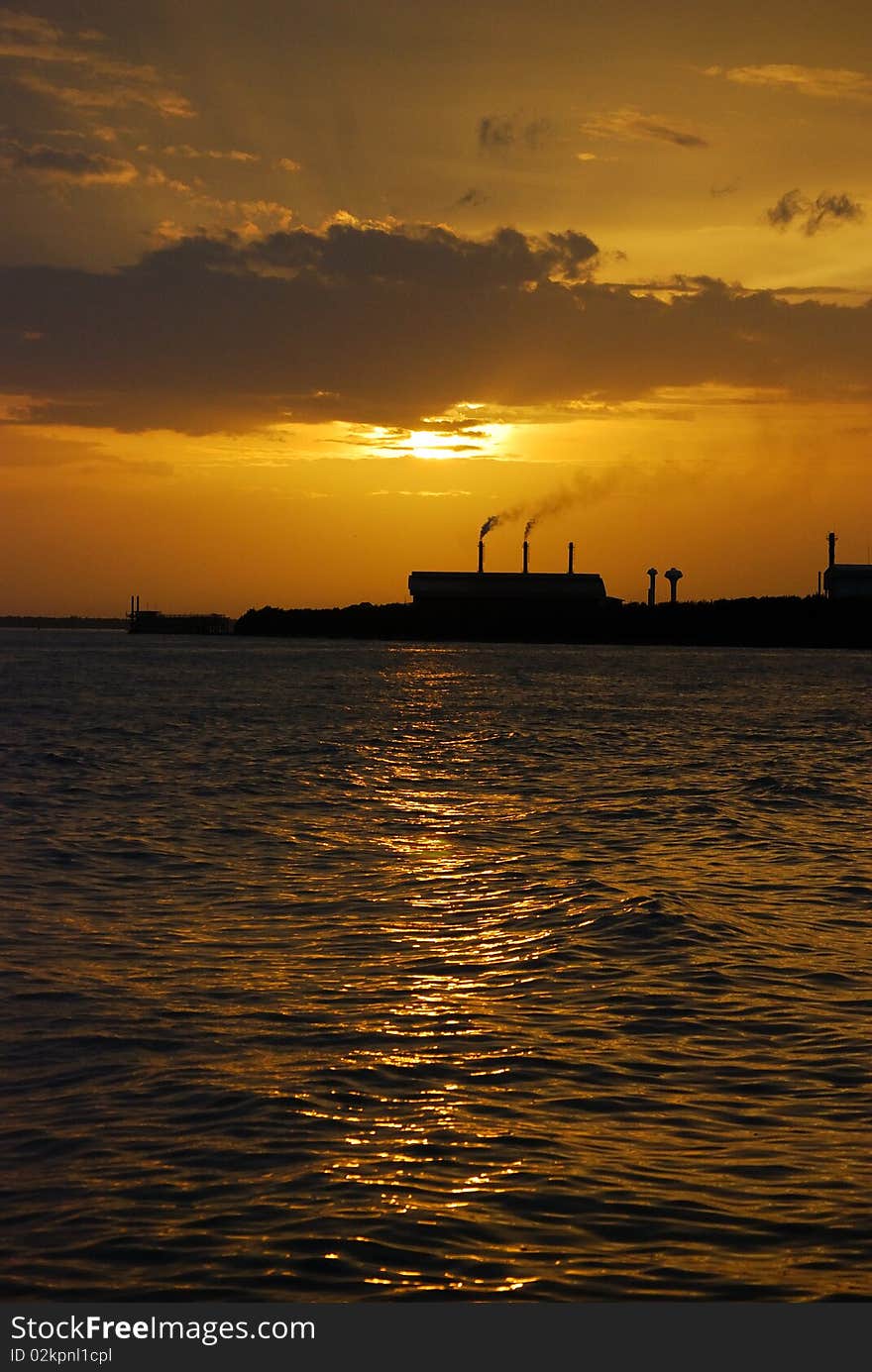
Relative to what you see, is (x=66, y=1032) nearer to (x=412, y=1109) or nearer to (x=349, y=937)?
(x=412, y=1109)

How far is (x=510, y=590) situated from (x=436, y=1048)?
178 metres

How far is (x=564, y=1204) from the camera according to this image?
7809mm

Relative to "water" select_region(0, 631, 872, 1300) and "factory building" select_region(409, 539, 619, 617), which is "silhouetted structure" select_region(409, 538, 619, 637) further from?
"water" select_region(0, 631, 872, 1300)

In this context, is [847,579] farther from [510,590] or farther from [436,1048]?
[436,1048]

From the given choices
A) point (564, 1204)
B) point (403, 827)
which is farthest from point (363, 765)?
point (564, 1204)

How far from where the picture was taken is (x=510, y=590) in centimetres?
18812

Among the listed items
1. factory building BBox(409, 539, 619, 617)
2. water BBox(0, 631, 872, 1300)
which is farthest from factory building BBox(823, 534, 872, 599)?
water BBox(0, 631, 872, 1300)

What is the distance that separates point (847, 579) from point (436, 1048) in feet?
577

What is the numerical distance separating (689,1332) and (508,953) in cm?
750

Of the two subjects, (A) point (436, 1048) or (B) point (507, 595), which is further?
(B) point (507, 595)

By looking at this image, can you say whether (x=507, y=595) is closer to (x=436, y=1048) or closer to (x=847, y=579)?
(x=847, y=579)

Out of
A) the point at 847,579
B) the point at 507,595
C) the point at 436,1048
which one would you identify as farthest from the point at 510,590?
the point at 436,1048

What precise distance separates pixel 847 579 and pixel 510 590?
4172 cm

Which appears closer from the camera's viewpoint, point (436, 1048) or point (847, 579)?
point (436, 1048)
